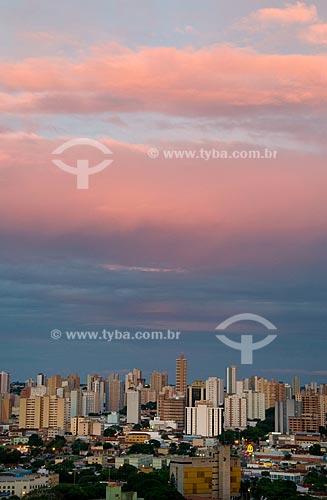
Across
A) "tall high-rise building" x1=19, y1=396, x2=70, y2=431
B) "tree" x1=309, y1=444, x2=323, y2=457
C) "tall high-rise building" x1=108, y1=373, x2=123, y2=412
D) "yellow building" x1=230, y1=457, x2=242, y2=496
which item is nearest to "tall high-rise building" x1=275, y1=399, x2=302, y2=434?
"tree" x1=309, y1=444, x2=323, y2=457

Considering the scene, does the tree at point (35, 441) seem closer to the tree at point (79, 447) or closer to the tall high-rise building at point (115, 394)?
the tree at point (79, 447)

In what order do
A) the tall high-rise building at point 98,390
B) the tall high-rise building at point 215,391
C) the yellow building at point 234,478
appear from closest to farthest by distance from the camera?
the yellow building at point 234,478, the tall high-rise building at point 215,391, the tall high-rise building at point 98,390

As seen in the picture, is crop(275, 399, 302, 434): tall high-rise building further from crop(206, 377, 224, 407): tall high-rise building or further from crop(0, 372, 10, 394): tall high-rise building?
crop(0, 372, 10, 394): tall high-rise building

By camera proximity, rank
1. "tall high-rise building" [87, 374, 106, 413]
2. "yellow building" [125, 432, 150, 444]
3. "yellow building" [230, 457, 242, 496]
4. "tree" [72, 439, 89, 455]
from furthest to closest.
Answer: "tall high-rise building" [87, 374, 106, 413] → "yellow building" [125, 432, 150, 444] → "tree" [72, 439, 89, 455] → "yellow building" [230, 457, 242, 496]

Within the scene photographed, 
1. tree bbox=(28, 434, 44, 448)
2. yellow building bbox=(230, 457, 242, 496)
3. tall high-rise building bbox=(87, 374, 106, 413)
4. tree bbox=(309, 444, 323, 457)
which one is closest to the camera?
yellow building bbox=(230, 457, 242, 496)

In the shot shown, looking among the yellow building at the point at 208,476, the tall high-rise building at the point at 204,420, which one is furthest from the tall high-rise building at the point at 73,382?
the yellow building at the point at 208,476

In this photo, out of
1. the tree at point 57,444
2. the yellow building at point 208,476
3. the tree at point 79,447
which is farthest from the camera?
the tree at point 57,444
